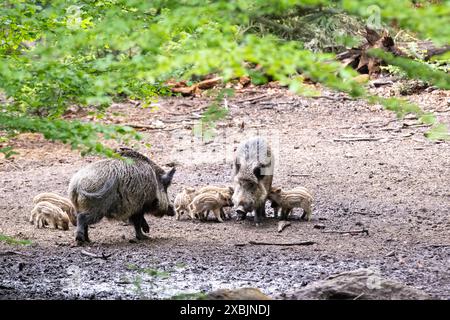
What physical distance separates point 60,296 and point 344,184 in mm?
6727

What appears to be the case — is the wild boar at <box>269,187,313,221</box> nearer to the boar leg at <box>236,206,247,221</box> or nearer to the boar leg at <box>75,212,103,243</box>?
the boar leg at <box>236,206,247,221</box>

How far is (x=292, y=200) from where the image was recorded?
33.5ft

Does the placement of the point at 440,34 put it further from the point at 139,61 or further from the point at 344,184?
the point at 344,184

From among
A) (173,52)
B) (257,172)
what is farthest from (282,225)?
(173,52)

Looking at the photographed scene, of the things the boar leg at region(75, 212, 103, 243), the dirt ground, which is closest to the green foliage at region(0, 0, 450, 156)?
the dirt ground

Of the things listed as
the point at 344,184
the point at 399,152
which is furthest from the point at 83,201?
the point at 399,152

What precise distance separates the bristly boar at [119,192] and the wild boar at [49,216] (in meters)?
0.93

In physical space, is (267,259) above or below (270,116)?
below

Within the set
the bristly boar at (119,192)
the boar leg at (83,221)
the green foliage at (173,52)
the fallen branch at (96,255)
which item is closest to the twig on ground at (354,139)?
the bristly boar at (119,192)

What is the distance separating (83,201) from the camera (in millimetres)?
8820

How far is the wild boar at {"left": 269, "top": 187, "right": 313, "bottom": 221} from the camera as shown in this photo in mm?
10172

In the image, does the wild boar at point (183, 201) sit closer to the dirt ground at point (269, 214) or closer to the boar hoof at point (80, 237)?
the dirt ground at point (269, 214)

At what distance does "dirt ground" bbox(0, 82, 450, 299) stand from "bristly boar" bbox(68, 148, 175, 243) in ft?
1.16

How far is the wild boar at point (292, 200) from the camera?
1017cm
